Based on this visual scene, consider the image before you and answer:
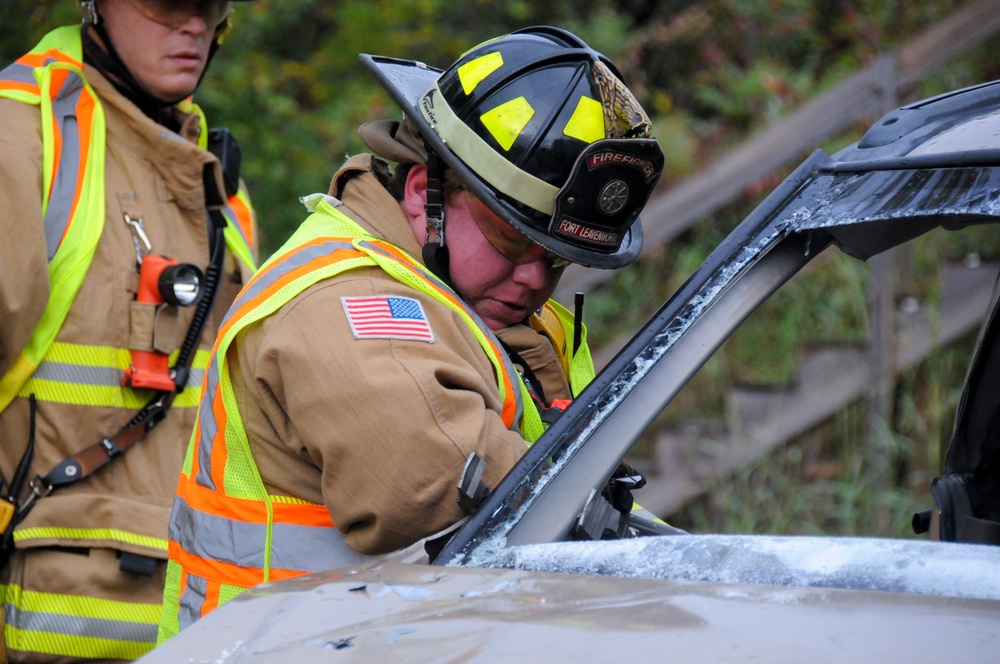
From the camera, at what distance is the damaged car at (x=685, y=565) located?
136 cm

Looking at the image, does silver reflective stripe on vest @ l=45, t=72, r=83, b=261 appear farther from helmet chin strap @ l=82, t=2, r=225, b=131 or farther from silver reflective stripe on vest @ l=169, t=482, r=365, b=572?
silver reflective stripe on vest @ l=169, t=482, r=365, b=572

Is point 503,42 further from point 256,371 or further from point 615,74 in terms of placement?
point 256,371

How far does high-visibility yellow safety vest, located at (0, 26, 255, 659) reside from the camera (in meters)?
2.94

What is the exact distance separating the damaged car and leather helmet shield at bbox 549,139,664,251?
32 cm

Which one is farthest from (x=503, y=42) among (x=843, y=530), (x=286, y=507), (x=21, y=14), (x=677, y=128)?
(x=677, y=128)

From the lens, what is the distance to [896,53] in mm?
5656

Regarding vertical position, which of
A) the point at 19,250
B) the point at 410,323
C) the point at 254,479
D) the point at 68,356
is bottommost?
the point at 68,356

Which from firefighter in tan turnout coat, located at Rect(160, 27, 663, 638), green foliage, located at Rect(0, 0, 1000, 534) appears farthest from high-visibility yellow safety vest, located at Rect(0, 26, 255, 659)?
green foliage, located at Rect(0, 0, 1000, 534)

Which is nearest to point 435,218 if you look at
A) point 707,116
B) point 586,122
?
point 586,122

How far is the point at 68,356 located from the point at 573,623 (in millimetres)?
2008

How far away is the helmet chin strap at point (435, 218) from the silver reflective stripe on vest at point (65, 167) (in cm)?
119

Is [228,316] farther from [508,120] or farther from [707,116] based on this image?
[707,116]

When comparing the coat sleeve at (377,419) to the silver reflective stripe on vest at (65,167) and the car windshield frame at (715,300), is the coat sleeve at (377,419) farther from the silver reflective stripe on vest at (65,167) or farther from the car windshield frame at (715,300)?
the silver reflective stripe on vest at (65,167)

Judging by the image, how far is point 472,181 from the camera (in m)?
2.19
